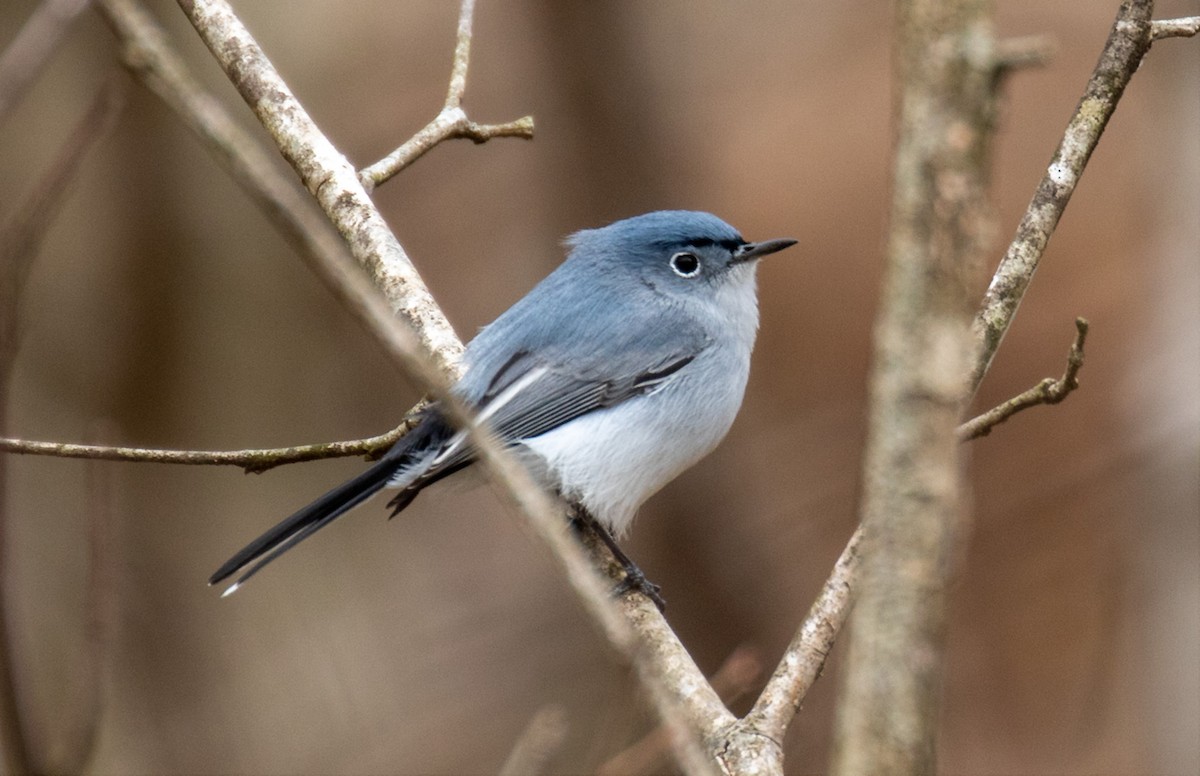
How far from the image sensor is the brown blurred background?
Answer: 5.91 metres

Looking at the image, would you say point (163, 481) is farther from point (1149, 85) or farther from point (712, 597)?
point (1149, 85)

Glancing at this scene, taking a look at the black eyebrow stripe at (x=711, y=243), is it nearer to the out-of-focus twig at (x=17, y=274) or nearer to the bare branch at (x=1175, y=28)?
the bare branch at (x=1175, y=28)

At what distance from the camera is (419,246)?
21.4ft

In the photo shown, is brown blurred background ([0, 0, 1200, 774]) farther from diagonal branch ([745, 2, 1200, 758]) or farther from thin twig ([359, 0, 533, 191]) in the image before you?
diagonal branch ([745, 2, 1200, 758])

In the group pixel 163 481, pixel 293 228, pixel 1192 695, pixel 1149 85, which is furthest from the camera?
pixel 163 481

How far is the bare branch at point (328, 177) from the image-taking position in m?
3.05

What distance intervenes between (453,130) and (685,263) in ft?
2.88

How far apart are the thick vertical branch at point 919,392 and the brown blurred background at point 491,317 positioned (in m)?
4.68

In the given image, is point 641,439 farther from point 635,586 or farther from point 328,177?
point 328,177

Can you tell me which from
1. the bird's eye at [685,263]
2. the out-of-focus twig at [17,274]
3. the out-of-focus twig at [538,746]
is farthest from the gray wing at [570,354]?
the out-of-focus twig at [17,274]

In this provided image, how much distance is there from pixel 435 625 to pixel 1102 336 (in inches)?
150

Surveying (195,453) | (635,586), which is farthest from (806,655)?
(195,453)

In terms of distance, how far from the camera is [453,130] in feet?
10.6

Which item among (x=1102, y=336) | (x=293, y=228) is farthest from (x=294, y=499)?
(x=293, y=228)
